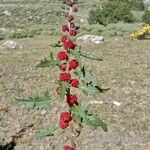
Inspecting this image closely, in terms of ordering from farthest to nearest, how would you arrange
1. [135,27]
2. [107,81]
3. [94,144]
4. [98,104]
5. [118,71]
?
1. [135,27]
2. [118,71]
3. [107,81]
4. [98,104]
5. [94,144]

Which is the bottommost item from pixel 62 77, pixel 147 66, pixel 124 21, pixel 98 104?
pixel 124 21

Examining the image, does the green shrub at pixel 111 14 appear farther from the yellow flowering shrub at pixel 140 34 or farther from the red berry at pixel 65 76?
the red berry at pixel 65 76

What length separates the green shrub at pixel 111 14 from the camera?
3744 centimetres

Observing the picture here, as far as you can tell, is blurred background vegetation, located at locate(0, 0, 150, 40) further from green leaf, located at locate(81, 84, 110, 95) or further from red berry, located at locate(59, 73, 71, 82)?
red berry, located at locate(59, 73, 71, 82)

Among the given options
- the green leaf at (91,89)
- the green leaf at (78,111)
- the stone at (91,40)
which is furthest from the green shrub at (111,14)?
the green leaf at (78,111)

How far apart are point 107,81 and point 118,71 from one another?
1755 mm

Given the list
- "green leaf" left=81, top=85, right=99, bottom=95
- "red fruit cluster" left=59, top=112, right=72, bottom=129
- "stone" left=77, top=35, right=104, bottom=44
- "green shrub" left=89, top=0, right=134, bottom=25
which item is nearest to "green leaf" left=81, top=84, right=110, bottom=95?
"green leaf" left=81, top=85, right=99, bottom=95

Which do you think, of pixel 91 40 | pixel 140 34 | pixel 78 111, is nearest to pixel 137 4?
pixel 140 34

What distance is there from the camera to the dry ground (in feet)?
35.9

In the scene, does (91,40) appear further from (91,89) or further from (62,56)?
(62,56)

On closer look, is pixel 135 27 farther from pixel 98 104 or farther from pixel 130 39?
pixel 98 104

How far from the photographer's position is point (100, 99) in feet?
45.9

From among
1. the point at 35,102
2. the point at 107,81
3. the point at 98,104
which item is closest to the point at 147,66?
the point at 107,81

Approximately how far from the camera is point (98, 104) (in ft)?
44.3
